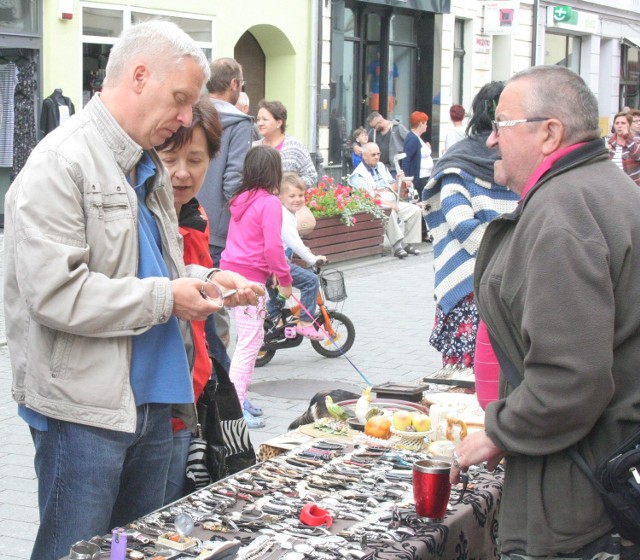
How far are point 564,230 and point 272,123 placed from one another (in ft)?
21.7

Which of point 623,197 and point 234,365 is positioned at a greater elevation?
point 623,197

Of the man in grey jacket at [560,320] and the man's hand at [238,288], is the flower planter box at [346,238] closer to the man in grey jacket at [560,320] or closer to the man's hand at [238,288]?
the man's hand at [238,288]

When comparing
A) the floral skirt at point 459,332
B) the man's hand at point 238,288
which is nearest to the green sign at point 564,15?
A: the floral skirt at point 459,332

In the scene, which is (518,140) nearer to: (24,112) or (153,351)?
(153,351)

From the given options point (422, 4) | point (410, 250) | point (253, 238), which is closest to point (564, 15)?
point (422, 4)

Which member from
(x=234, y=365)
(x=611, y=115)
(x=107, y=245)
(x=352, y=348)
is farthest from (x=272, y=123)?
(x=611, y=115)

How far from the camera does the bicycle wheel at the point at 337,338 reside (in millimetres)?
8398

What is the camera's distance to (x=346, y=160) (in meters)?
18.7

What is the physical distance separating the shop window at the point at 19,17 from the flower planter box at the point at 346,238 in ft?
13.8

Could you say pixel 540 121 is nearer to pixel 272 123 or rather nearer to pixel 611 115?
pixel 272 123

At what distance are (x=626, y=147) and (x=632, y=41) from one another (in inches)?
697

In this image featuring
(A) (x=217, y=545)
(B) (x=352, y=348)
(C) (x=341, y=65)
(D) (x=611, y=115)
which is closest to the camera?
(A) (x=217, y=545)

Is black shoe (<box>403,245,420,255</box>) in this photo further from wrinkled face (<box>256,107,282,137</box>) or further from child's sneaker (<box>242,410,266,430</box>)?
child's sneaker (<box>242,410,266,430</box>)

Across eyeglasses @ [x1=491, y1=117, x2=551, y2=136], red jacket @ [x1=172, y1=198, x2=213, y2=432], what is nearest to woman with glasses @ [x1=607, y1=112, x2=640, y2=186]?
red jacket @ [x1=172, y1=198, x2=213, y2=432]
